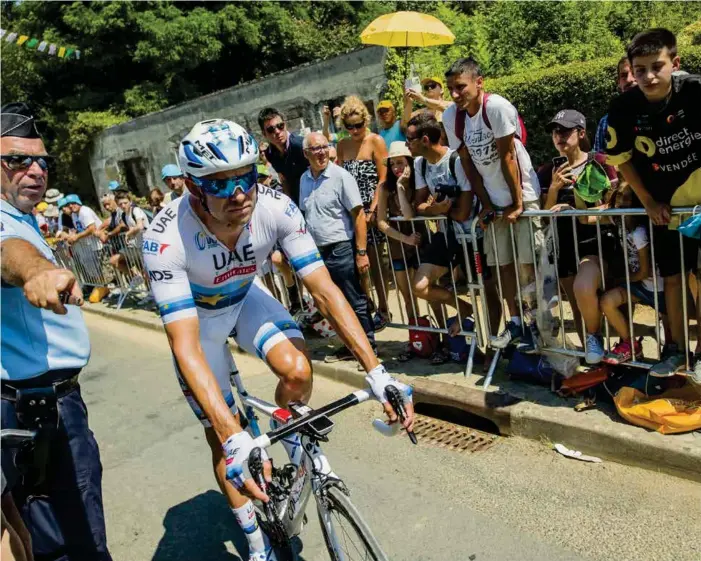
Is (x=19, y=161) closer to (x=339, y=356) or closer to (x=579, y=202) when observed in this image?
(x=579, y=202)

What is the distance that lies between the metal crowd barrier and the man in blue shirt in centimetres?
735

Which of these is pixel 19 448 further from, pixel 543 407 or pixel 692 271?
pixel 692 271

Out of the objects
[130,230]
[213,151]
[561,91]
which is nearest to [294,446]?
[213,151]

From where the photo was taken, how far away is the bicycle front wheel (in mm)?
2482

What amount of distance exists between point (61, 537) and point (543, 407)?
307 centimetres

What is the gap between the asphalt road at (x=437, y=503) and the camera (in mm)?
3250

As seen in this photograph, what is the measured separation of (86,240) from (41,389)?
9393mm

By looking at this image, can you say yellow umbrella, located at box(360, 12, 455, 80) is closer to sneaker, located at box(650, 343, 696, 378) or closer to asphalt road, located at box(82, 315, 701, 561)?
asphalt road, located at box(82, 315, 701, 561)

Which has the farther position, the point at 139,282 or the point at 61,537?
the point at 139,282

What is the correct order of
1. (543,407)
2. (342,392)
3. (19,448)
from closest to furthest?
(19,448)
(543,407)
(342,392)

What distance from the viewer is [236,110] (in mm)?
17281

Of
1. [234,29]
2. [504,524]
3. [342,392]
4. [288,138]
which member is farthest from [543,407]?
[234,29]

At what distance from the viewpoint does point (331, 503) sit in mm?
2646

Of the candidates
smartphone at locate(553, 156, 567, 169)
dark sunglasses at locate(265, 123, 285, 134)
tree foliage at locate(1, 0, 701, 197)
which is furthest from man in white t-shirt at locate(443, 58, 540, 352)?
tree foliage at locate(1, 0, 701, 197)
